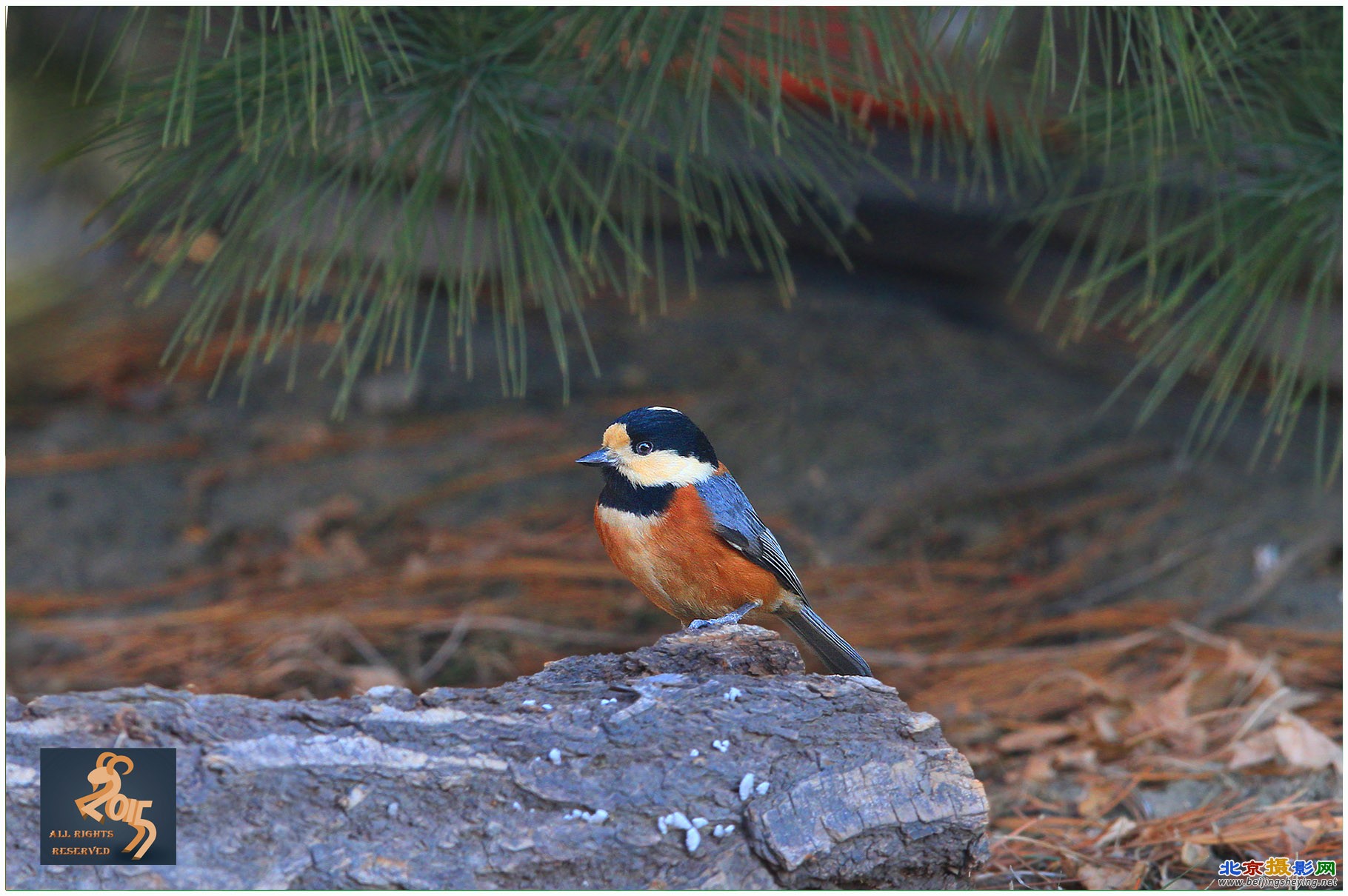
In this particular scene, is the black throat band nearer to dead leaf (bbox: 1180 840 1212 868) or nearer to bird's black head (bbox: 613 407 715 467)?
bird's black head (bbox: 613 407 715 467)

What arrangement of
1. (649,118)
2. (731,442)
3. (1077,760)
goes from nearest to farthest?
(649,118) → (1077,760) → (731,442)

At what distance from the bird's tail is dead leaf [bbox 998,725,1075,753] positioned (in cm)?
93

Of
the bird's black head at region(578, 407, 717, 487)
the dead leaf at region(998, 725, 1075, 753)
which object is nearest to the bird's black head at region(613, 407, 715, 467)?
the bird's black head at region(578, 407, 717, 487)

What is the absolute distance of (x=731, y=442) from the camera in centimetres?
411

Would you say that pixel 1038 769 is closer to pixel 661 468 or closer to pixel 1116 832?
pixel 1116 832

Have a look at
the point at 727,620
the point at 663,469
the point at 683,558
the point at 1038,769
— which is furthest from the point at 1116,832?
the point at 663,469

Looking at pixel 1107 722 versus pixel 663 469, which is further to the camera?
pixel 1107 722

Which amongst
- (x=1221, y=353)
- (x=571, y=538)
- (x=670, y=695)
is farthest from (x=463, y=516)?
(x=1221, y=353)

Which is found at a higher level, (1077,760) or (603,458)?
(603,458)

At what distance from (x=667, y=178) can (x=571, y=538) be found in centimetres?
130

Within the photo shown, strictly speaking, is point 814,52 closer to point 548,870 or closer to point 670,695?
point 670,695

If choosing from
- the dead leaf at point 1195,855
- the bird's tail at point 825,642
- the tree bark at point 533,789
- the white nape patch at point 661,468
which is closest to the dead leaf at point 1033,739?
the dead leaf at point 1195,855

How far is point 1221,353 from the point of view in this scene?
3854mm

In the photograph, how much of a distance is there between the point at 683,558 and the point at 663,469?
18cm
